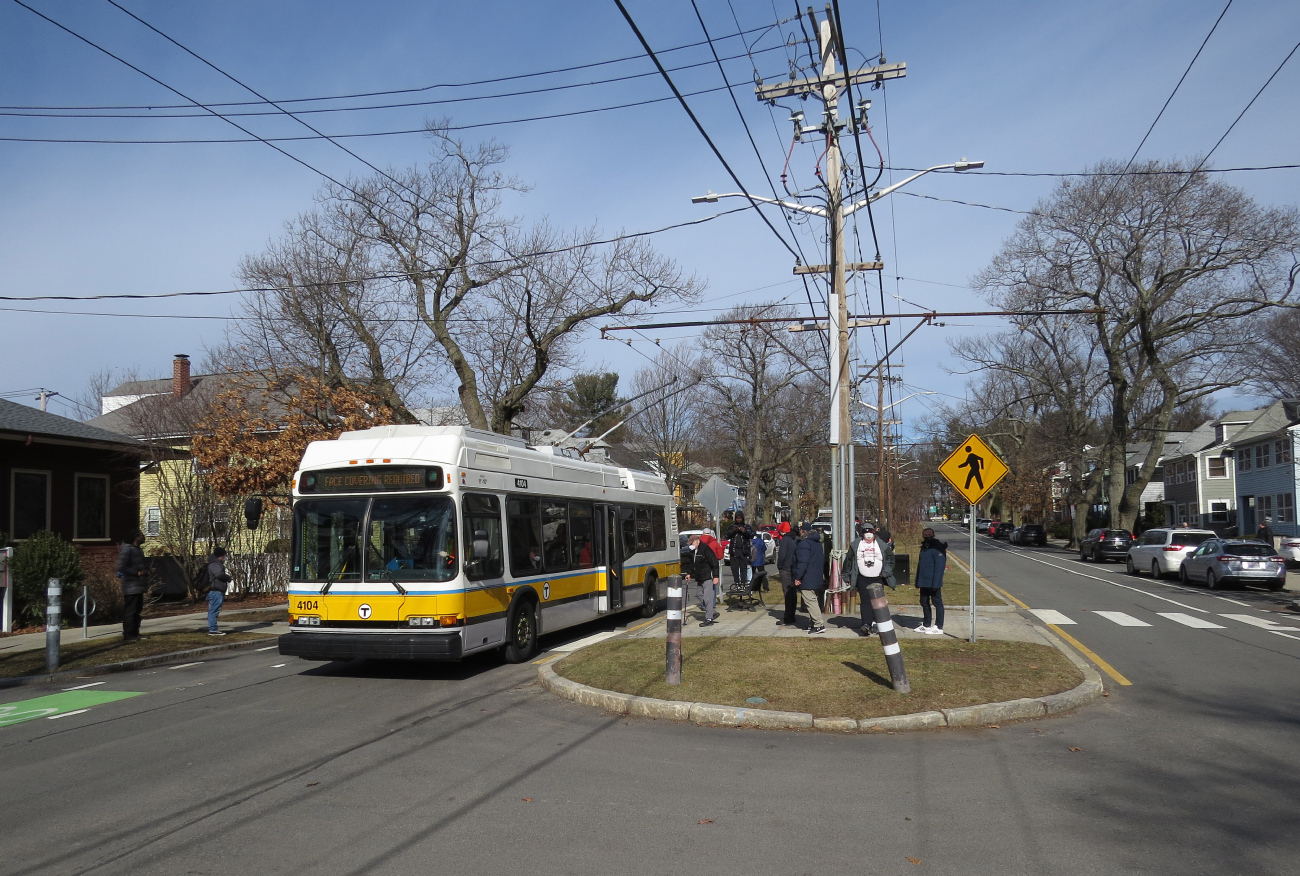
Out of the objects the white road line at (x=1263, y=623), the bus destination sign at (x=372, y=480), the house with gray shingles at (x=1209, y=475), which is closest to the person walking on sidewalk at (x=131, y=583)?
the bus destination sign at (x=372, y=480)

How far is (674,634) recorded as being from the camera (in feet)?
32.4

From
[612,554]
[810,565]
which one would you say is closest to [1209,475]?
[810,565]

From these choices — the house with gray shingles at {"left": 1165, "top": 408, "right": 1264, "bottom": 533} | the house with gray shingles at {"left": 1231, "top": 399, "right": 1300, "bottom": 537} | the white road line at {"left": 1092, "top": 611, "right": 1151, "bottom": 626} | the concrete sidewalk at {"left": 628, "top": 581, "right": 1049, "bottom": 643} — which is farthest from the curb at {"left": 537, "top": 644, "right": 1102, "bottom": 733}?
the house with gray shingles at {"left": 1165, "top": 408, "right": 1264, "bottom": 533}

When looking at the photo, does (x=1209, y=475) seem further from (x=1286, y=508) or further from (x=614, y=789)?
(x=614, y=789)

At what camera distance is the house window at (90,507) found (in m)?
22.7

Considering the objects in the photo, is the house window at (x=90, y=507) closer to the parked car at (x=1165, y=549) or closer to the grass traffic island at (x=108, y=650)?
the grass traffic island at (x=108, y=650)

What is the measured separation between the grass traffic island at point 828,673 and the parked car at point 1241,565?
16164 mm

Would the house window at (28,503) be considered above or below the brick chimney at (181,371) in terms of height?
below

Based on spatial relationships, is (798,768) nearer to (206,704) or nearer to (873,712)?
(873,712)

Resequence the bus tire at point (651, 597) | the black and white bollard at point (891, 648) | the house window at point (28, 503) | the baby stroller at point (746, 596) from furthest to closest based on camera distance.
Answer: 1. the house window at point (28, 503)
2. the baby stroller at point (746, 596)
3. the bus tire at point (651, 597)
4. the black and white bollard at point (891, 648)

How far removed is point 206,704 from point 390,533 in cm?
265

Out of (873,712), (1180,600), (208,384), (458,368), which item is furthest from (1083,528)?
A: (873,712)

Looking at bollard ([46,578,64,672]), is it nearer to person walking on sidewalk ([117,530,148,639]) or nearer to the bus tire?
person walking on sidewalk ([117,530,148,639])

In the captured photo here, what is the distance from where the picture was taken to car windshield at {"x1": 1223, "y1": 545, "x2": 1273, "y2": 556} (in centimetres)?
2492
